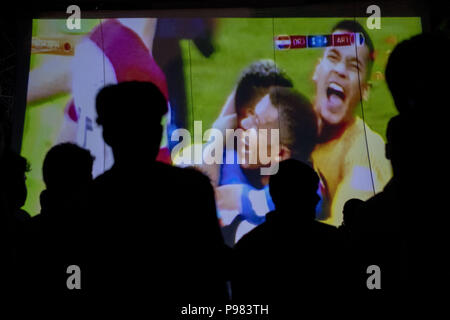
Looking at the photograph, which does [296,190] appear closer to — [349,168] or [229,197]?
[229,197]

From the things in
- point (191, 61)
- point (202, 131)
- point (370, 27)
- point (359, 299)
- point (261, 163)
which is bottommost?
point (359, 299)

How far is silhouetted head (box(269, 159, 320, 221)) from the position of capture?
1.30 metres

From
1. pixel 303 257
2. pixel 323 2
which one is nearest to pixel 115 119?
pixel 303 257

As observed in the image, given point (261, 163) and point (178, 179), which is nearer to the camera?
point (178, 179)

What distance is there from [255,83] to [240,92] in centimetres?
13

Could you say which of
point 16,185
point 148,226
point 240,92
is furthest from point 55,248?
point 240,92

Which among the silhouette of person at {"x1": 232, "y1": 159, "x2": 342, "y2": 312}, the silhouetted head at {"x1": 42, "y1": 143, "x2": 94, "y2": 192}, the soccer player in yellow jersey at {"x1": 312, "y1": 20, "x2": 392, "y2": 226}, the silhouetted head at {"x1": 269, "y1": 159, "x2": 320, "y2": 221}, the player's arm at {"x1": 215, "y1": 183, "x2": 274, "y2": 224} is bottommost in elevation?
the silhouette of person at {"x1": 232, "y1": 159, "x2": 342, "y2": 312}

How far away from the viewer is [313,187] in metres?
1.33

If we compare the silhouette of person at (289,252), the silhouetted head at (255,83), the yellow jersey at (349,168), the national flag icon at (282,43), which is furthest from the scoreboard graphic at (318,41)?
the silhouette of person at (289,252)

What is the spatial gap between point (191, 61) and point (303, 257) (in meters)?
2.59

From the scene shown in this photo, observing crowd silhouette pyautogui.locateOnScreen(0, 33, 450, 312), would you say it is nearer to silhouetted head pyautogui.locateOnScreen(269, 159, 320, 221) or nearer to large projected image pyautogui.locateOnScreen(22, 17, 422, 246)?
silhouetted head pyautogui.locateOnScreen(269, 159, 320, 221)

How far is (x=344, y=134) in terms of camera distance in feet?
11.6

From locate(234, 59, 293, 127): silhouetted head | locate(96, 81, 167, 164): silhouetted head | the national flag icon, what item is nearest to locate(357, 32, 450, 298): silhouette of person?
locate(96, 81, 167, 164): silhouetted head
